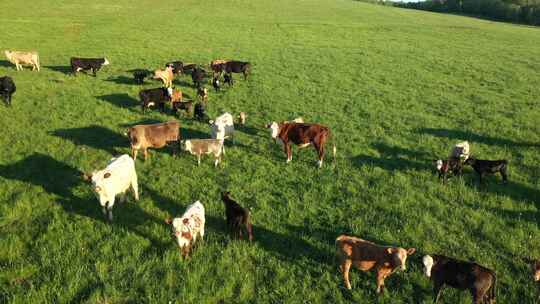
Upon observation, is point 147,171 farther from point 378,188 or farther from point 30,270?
point 378,188

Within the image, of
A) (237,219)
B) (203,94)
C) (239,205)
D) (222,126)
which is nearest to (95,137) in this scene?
(222,126)

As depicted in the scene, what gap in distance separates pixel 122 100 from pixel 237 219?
12810mm

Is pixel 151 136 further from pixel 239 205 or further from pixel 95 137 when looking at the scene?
pixel 239 205

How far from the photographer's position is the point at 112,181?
8.61 meters

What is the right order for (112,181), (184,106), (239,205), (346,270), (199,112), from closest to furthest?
(346,270) → (239,205) → (112,181) → (199,112) → (184,106)

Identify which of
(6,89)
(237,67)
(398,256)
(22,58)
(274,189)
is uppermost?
(22,58)

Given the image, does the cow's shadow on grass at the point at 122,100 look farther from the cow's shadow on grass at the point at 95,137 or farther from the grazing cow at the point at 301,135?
the grazing cow at the point at 301,135

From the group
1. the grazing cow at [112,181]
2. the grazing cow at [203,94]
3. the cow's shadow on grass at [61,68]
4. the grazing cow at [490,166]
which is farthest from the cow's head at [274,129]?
the cow's shadow on grass at [61,68]

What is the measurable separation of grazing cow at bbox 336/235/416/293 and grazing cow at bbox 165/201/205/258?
10.2 ft

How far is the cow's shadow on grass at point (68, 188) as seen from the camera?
27.9ft

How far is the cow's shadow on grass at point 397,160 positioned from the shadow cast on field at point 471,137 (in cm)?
273

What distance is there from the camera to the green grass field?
683cm

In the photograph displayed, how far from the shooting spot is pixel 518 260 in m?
7.54

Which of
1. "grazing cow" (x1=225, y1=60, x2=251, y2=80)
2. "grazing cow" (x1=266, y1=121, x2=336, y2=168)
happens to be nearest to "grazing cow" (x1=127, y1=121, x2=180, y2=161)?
"grazing cow" (x1=266, y1=121, x2=336, y2=168)
